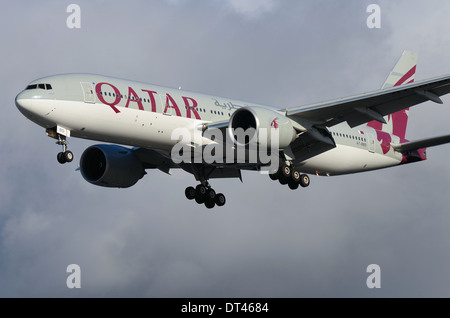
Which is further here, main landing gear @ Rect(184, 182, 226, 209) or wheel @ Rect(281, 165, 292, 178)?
main landing gear @ Rect(184, 182, 226, 209)

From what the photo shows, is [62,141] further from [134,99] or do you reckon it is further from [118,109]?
[134,99]

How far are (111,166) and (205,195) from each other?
4.88 meters

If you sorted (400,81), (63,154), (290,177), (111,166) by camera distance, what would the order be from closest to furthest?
(63,154) → (290,177) → (111,166) → (400,81)

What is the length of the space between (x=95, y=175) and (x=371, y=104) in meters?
14.5

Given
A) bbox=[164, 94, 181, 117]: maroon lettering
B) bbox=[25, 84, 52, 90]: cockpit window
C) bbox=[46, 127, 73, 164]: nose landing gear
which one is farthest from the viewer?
bbox=[164, 94, 181, 117]: maroon lettering

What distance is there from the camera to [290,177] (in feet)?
137

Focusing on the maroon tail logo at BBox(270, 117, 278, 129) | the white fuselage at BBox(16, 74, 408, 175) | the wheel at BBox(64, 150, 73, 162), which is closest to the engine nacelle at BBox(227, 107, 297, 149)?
the maroon tail logo at BBox(270, 117, 278, 129)

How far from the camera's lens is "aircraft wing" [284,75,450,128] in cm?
3731

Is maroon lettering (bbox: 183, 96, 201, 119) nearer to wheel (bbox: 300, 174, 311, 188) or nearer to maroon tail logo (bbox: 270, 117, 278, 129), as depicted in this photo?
maroon tail logo (bbox: 270, 117, 278, 129)

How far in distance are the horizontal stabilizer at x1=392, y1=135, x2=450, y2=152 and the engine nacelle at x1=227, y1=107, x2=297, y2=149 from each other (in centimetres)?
848

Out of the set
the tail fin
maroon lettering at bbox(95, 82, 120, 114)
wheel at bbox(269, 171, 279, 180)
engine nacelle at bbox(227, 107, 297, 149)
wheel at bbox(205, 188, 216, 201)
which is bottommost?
wheel at bbox(205, 188, 216, 201)

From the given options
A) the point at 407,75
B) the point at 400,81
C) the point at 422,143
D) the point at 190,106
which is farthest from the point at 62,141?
the point at 407,75
